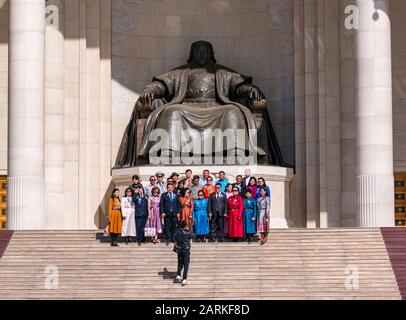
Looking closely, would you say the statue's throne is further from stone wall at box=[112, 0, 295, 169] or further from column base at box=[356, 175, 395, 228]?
column base at box=[356, 175, 395, 228]

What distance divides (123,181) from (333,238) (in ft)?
31.6

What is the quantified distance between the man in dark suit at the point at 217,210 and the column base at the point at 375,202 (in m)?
4.80

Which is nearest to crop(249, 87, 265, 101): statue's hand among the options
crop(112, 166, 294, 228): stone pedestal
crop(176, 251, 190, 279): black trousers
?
crop(112, 166, 294, 228): stone pedestal

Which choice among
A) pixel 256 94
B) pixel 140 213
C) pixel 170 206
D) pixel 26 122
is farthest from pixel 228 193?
pixel 256 94

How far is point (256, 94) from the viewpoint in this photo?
46.3 m

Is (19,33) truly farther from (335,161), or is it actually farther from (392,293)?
(392,293)

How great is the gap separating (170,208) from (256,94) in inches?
356

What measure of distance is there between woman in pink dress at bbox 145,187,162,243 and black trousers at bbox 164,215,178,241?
23cm

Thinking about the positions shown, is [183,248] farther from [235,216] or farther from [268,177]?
[268,177]

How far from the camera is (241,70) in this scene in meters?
48.8

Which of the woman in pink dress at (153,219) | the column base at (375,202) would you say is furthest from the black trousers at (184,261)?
the column base at (375,202)

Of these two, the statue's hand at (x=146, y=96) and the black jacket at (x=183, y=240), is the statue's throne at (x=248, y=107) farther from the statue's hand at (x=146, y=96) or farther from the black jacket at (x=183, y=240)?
the black jacket at (x=183, y=240)

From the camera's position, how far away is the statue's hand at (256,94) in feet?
152

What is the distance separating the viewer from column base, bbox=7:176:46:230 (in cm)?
4172
